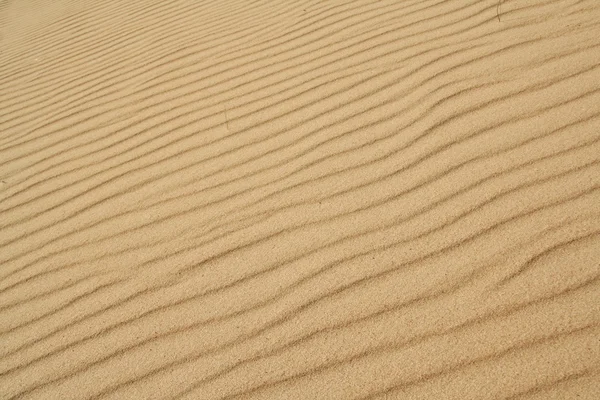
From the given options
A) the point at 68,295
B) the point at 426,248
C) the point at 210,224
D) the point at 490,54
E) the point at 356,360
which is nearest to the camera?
the point at 356,360

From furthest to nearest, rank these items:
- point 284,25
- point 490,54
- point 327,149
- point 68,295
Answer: point 284,25, point 490,54, point 327,149, point 68,295

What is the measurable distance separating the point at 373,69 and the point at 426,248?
1.55 m

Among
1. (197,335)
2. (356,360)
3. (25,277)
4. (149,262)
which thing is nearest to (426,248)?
(356,360)

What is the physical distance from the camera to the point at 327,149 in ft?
9.64

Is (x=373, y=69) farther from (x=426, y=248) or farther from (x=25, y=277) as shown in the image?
(x=25, y=277)

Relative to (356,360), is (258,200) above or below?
above

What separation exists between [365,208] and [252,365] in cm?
87

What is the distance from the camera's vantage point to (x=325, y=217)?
2.55 m

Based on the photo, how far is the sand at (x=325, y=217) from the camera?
197cm

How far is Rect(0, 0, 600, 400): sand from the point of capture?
6.48 ft

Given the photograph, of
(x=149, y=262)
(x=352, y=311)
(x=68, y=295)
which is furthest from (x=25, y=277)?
(x=352, y=311)

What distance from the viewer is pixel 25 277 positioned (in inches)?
104

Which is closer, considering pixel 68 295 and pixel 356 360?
pixel 356 360

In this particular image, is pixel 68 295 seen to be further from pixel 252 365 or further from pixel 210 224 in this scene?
pixel 252 365
